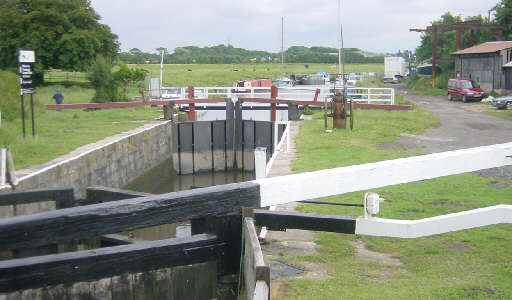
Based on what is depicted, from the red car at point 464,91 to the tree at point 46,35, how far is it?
910 inches

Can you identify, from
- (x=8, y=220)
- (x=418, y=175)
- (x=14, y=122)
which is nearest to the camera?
(x=8, y=220)

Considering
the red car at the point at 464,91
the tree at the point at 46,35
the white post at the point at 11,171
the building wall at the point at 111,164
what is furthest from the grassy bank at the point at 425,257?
the tree at the point at 46,35

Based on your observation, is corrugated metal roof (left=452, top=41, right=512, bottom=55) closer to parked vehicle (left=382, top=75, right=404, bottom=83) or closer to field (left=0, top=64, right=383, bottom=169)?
field (left=0, top=64, right=383, bottom=169)

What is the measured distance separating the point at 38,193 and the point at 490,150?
4974 mm

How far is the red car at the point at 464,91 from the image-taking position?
30078 millimetres

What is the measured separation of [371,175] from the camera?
4090 millimetres

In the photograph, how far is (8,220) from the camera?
328 centimetres

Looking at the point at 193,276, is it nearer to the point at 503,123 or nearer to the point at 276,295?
the point at 276,295

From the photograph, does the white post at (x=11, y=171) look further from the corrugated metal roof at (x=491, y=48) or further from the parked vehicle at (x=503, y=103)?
the corrugated metal roof at (x=491, y=48)

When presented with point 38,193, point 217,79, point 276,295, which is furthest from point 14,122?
point 217,79

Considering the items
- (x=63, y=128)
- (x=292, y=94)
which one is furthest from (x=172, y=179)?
(x=292, y=94)

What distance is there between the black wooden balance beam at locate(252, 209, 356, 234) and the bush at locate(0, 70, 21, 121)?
15371 mm

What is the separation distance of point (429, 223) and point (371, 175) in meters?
0.96

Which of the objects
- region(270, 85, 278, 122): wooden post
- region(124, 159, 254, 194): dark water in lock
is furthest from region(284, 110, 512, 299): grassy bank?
region(270, 85, 278, 122): wooden post
